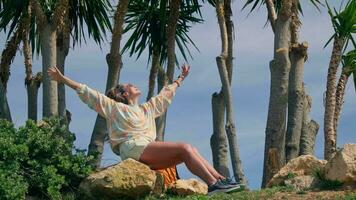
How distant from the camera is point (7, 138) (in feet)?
35.3

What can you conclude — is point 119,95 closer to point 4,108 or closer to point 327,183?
point 327,183

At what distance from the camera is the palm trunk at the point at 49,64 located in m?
13.6

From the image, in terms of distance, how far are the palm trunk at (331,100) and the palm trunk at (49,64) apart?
4270 mm

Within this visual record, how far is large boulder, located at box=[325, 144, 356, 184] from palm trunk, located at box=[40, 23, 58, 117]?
4886 millimetres

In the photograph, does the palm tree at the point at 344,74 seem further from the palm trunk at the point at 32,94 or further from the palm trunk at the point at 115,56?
the palm trunk at the point at 32,94

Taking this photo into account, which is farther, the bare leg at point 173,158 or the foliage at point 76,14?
the foliage at point 76,14

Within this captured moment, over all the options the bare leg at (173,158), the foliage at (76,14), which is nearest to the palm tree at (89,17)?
the foliage at (76,14)

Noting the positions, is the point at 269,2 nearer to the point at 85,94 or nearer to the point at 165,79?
the point at 165,79

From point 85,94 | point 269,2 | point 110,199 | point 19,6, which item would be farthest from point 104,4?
point 110,199

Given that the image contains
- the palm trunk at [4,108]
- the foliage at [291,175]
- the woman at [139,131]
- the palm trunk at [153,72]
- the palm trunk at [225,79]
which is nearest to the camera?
the woman at [139,131]

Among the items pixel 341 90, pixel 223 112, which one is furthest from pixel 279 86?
pixel 223 112

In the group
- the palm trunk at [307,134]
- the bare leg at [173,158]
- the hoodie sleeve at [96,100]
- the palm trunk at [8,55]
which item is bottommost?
the bare leg at [173,158]

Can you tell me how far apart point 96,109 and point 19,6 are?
590 cm

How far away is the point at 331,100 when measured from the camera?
14.6 meters
